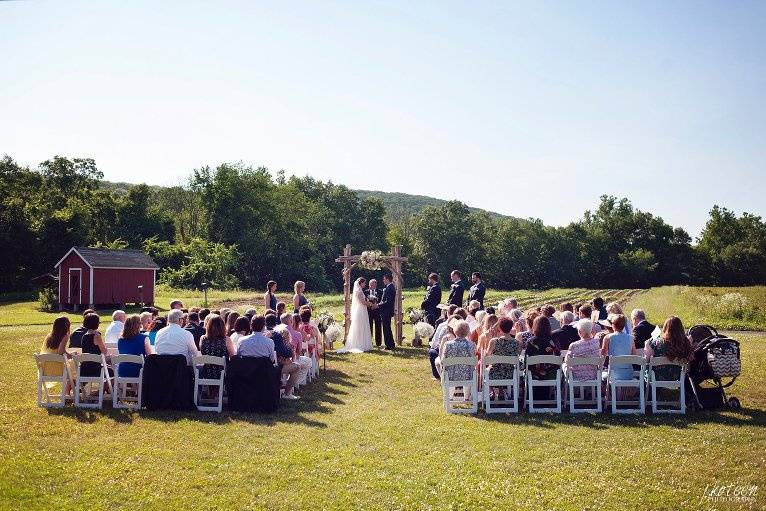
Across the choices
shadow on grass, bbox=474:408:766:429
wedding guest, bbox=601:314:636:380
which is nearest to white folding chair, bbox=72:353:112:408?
shadow on grass, bbox=474:408:766:429

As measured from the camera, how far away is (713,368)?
33.5 feet

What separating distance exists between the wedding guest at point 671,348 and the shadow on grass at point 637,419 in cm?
68

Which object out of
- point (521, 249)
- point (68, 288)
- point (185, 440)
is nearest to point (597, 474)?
point (185, 440)

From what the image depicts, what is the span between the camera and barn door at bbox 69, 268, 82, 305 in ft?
120

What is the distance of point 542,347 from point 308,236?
67.2 metres

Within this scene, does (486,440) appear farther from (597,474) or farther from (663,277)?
(663,277)

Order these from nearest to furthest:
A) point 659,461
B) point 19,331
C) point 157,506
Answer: point 157,506 < point 659,461 < point 19,331

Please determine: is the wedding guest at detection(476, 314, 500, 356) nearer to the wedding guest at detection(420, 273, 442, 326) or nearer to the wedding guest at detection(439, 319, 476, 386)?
the wedding guest at detection(439, 319, 476, 386)

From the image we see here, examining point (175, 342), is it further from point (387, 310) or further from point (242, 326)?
point (387, 310)

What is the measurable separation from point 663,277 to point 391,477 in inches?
3356

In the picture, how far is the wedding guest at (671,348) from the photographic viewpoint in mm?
10062

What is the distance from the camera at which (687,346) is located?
10078mm

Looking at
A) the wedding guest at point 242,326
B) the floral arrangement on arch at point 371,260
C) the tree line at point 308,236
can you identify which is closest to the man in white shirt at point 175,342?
the wedding guest at point 242,326

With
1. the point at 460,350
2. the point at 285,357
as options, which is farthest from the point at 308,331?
the point at 460,350
